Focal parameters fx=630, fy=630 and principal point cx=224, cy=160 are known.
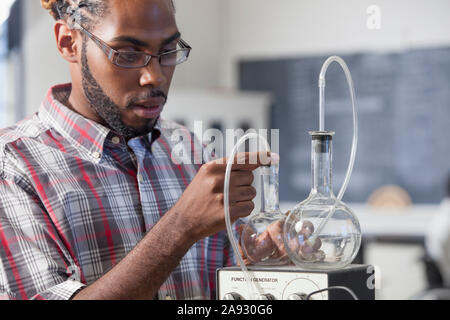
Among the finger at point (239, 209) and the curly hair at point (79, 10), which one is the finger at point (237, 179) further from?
the curly hair at point (79, 10)

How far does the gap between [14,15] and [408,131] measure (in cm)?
283

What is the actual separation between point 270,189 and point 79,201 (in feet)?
0.97

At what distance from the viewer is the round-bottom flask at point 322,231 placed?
2.40 ft

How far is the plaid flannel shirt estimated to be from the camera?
842 millimetres

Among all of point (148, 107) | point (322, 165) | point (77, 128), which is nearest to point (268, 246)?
point (322, 165)

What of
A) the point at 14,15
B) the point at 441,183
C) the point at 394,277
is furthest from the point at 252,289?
the point at 441,183

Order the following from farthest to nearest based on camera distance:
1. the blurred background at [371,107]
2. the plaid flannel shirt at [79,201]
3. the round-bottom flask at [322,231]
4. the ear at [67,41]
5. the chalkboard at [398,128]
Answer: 1. the chalkboard at [398,128]
2. the blurred background at [371,107]
3. the ear at [67,41]
4. the plaid flannel shirt at [79,201]
5. the round-bottom flask at [322,231]

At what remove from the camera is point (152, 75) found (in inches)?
34.5

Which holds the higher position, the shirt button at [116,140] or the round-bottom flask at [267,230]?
the shirt button at [116,140]

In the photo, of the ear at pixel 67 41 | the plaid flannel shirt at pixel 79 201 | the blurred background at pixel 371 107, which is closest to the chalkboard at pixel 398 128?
the blurred background at pixel 371 107

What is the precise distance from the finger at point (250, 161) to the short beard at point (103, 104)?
235 millimetres

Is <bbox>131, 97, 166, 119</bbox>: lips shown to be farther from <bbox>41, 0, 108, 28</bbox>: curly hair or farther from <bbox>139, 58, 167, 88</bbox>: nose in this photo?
<bbox>41, 0, 108, 28</bbox>: curly hair
